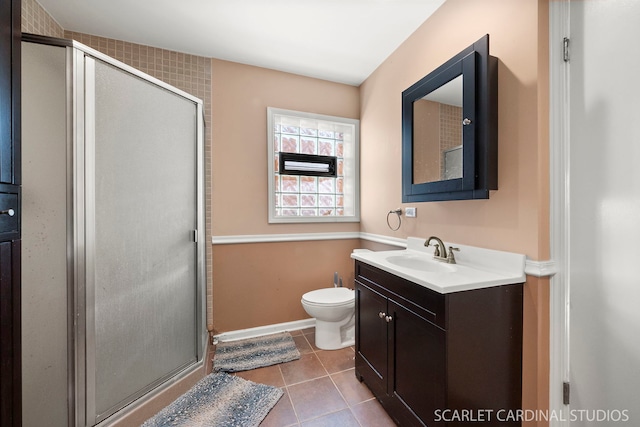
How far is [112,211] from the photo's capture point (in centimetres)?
137

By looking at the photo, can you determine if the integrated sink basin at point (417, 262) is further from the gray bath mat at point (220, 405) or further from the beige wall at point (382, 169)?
the gray bath mat at point (220, 405)

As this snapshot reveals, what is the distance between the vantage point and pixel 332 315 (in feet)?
6.86

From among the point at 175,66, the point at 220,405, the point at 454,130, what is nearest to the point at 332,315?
the point at 220,405

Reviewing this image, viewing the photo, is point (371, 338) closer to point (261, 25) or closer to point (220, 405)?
point (220, 405)

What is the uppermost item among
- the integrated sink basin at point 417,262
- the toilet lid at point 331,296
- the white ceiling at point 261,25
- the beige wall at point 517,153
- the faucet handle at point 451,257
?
the white ceiling at point 261,25

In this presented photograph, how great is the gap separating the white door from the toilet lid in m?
1.36

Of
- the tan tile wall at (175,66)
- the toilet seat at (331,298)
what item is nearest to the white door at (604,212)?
the toilet seat at (331,298)

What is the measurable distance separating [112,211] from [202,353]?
1.20m

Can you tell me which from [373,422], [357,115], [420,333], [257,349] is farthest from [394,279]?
[357,115]

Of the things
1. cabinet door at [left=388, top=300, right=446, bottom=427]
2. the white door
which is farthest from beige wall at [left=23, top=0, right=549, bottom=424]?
cabinet door at [left=388, top=300, right=446, bottom=427]

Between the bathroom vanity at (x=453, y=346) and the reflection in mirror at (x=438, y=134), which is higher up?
the reflection in mirror at (x=438, y=134)

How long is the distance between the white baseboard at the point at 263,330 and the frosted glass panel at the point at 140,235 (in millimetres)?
497

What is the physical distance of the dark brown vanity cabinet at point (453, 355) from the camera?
3.56 feet

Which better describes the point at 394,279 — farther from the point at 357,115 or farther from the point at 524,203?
the point at 357,115
